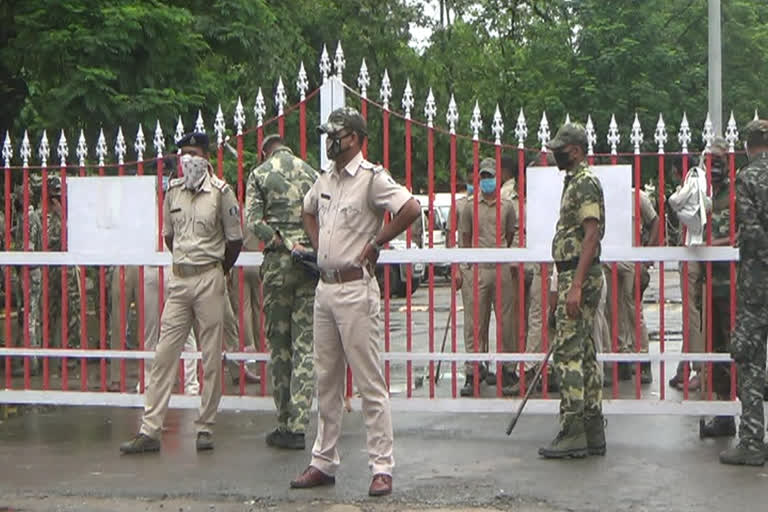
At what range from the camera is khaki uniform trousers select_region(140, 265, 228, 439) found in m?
8.25

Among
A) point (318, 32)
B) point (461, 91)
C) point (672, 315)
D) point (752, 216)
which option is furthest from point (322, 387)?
point (461, 91)

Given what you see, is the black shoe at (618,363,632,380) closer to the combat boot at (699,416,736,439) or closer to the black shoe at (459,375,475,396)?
the black shoe at (459,375,475,396)

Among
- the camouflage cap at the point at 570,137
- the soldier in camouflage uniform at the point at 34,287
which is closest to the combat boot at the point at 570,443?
the camouflage cap at the point at 570,137

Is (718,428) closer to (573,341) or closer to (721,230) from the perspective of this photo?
(721,230)

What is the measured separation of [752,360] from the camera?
751cm

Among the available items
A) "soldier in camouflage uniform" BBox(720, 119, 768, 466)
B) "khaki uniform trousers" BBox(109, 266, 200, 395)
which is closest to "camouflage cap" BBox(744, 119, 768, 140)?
"soldier in camouflage uniform" BBox(720, 119, 768, 466)

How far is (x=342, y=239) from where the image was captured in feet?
22.8

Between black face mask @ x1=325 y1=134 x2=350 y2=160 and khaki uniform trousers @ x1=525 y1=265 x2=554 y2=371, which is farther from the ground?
black face mask @ x1=325 y1=134 x2=350 y2=160

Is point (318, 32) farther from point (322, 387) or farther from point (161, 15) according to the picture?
point (322, 387)

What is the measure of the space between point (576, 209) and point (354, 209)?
1479 millimetres

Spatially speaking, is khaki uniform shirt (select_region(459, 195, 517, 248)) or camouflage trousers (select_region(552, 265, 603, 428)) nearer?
camouflage trousers (select_region(552, 265, 603, 428))

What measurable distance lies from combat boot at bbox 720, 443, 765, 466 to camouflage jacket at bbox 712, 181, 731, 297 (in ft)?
4.56

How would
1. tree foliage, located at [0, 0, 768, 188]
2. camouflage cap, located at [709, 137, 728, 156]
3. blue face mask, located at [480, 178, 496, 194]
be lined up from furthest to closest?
tree foliage, located at [0, 0, 768, 188], blue face mask, located at [480, 178, 496, 194], camouflage cap, located at [709, 137, 728, 156]

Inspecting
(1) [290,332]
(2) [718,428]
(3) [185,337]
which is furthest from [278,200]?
(2) [718,428]
